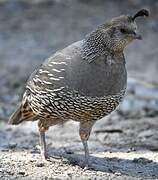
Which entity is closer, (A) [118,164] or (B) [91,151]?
(A) [118,164]

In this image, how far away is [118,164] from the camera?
7094mm

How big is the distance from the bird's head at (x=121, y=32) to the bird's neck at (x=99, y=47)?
3 centimetres

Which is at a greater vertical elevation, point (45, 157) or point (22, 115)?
point (22, 115)

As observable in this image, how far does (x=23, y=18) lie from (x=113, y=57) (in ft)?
32.0

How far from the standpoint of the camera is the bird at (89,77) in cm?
651

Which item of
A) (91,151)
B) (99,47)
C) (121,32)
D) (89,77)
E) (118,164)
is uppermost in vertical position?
(121,32)

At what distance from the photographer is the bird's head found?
6.55m

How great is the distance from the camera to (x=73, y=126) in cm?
959

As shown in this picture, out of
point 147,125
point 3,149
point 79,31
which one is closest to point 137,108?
point 147,125

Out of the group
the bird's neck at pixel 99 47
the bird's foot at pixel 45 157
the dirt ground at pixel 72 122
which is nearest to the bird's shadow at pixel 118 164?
the dirt ground at pixel 72 122

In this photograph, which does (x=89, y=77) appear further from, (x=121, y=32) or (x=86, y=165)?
(x=86, y=165)

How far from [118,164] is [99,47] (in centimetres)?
129

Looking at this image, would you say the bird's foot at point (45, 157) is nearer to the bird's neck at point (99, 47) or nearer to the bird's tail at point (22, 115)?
the bird's tail at point (22, 115)

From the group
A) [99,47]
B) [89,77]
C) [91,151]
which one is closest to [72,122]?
[91,151]
